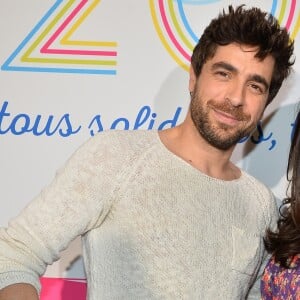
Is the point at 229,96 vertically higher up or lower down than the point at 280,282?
higher up

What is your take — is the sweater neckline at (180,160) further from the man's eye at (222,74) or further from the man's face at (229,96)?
the man's eye at (222,74)

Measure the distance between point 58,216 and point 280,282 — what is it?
48 centimetres

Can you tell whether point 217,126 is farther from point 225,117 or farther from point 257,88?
point 257,88

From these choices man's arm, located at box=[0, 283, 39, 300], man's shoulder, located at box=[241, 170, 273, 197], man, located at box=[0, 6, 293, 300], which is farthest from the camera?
man's shoulder, located at box=[241, 170, 273, 197]

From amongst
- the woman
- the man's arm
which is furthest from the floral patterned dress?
the man's arm

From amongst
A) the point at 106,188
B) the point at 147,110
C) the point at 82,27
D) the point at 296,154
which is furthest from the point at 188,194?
the point at 82,27

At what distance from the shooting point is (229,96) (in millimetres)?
1328

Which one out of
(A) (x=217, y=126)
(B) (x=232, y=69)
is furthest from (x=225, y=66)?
(A) (x=217, y=126)

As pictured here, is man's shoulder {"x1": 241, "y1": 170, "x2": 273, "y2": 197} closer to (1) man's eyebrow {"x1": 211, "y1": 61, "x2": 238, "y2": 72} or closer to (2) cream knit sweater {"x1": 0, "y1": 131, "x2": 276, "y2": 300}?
(2) cream knit sweater {"x1": 0, "y1": 131, "x2": 276, "y2": 300}

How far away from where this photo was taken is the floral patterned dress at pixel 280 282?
4.15 ft

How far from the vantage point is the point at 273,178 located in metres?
1.63

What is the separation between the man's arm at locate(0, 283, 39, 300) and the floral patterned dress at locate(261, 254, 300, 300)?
0.50 metres

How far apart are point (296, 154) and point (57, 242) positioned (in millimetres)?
563

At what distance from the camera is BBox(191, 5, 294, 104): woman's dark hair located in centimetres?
136
